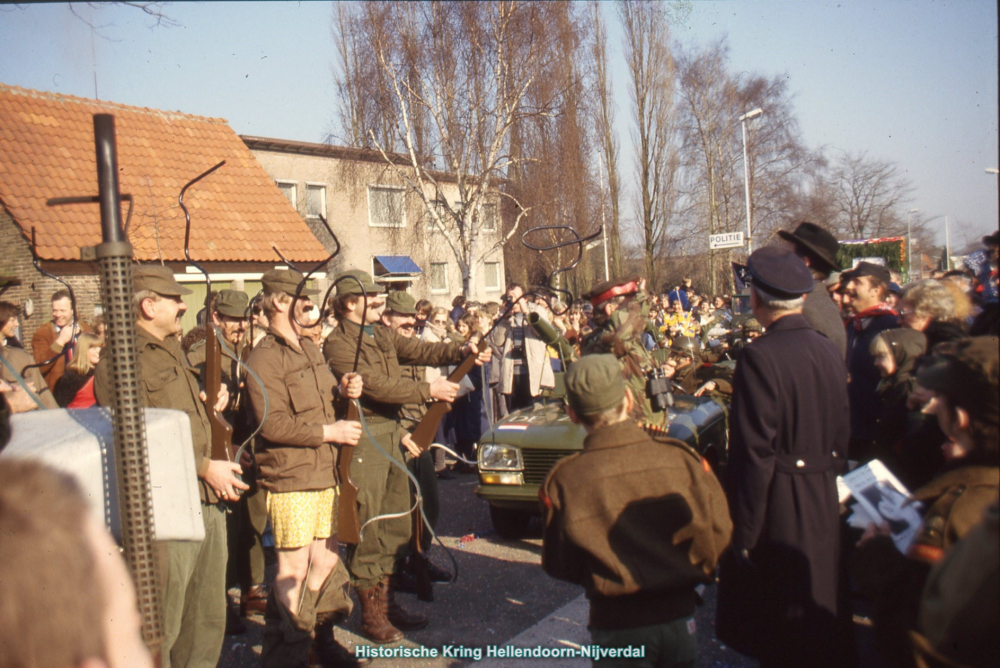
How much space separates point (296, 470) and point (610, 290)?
2596mm

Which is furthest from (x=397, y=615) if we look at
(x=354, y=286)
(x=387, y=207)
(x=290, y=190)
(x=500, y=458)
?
(x=290, y=190)

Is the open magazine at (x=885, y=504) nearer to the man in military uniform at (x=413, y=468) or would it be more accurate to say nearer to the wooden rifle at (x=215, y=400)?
the wooden rifle at (x=215, y=400)

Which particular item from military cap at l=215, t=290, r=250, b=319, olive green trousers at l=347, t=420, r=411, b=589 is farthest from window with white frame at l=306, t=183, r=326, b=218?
olive green trousers at l=347, t=420, r=411, b=589

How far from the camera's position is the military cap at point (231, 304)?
5141 mm

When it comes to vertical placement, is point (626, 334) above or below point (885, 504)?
above

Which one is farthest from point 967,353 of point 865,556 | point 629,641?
point 629,641

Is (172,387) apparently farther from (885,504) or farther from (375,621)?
(885,504)

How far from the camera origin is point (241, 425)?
4.34 meters

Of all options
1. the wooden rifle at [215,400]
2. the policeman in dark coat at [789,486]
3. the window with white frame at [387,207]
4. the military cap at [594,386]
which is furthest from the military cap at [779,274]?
the window with white frame at [387,207]

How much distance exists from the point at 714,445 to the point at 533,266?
19.2 metres

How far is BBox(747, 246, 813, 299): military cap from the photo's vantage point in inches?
107

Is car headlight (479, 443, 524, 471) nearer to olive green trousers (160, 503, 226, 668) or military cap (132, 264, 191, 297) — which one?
olive green trousers (160, 503, 226, 668)

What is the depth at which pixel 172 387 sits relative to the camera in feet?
10.3

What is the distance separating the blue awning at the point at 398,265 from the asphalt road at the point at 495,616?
1983 cm
